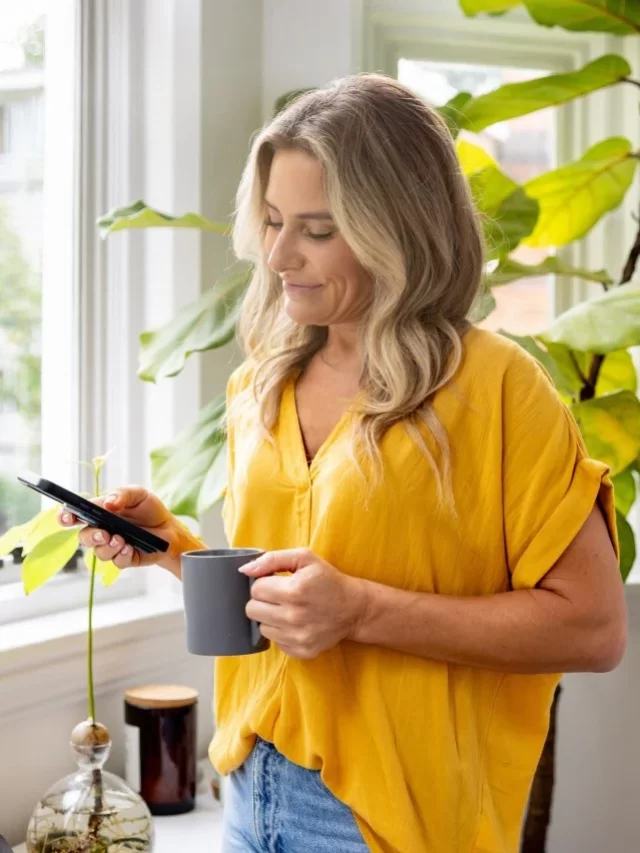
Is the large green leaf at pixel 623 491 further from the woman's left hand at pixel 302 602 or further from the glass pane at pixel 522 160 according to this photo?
the woman's left hand at pixel 302 602

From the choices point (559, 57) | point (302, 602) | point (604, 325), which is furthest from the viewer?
point (559, 57)

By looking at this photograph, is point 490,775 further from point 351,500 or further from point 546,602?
point 351,500

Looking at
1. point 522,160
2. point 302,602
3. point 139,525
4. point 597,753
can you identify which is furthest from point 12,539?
point 522,160

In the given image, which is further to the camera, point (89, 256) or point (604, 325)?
point (89, 256)

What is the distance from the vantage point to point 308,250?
109 cm

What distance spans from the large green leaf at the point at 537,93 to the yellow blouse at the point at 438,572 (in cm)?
86

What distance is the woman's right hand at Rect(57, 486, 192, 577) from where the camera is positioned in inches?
46.4

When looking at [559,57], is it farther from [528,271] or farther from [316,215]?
[316,215]

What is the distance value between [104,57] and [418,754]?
1448 millimetres

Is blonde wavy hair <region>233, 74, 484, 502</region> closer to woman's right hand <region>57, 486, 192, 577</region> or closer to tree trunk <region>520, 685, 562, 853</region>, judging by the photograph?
woman's right hand <region>57, 486, 192, 577</region>

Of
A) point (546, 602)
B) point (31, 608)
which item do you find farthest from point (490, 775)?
point (31, 608)

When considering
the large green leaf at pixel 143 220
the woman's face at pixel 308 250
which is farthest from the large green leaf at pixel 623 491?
the woman's face at pixel 308 250

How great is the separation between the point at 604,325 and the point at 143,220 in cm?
70

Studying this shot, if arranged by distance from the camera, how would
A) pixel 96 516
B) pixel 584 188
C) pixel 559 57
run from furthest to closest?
1. pixel 559 57
2. pixel 584 188
3. pixel 96 516
